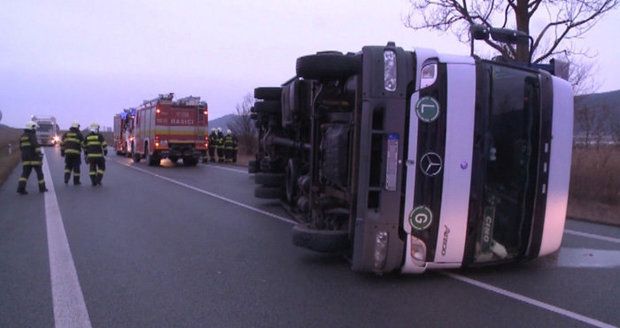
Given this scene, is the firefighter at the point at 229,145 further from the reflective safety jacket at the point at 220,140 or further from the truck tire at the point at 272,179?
the truck tire at the point at 272,179

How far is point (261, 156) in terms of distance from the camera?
12.6 metres

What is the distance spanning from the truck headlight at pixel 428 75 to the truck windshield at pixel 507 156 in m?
0.55

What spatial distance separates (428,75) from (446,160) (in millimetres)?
781

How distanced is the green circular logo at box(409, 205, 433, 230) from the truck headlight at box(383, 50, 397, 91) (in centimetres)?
111

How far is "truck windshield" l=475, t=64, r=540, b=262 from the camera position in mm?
5602

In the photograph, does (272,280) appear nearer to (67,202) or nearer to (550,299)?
(550,299)

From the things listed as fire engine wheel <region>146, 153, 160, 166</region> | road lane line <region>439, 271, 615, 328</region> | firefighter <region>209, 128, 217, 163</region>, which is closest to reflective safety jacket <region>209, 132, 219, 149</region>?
firefighter <region>209, 128, 217, 163</region>

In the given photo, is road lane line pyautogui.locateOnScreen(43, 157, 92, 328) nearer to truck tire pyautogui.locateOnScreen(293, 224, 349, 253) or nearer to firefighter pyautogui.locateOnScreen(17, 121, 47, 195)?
truck tire pyautogui.locateOnScreen(293, 224, 349, 253)

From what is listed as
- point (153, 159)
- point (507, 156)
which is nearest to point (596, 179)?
point (507, 156)

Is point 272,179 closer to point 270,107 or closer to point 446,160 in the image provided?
point 270,107

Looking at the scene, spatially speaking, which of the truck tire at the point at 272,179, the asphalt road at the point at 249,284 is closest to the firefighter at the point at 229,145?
the truck tire at the point at 272,179

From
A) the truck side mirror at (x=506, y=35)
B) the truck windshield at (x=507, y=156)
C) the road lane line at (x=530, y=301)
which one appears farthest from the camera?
the truck side mirror at (x=506, y=35)

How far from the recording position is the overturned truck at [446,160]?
5.43m

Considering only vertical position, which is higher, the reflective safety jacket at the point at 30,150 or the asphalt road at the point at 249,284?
the reflective safety jacket at the point at 30,150
